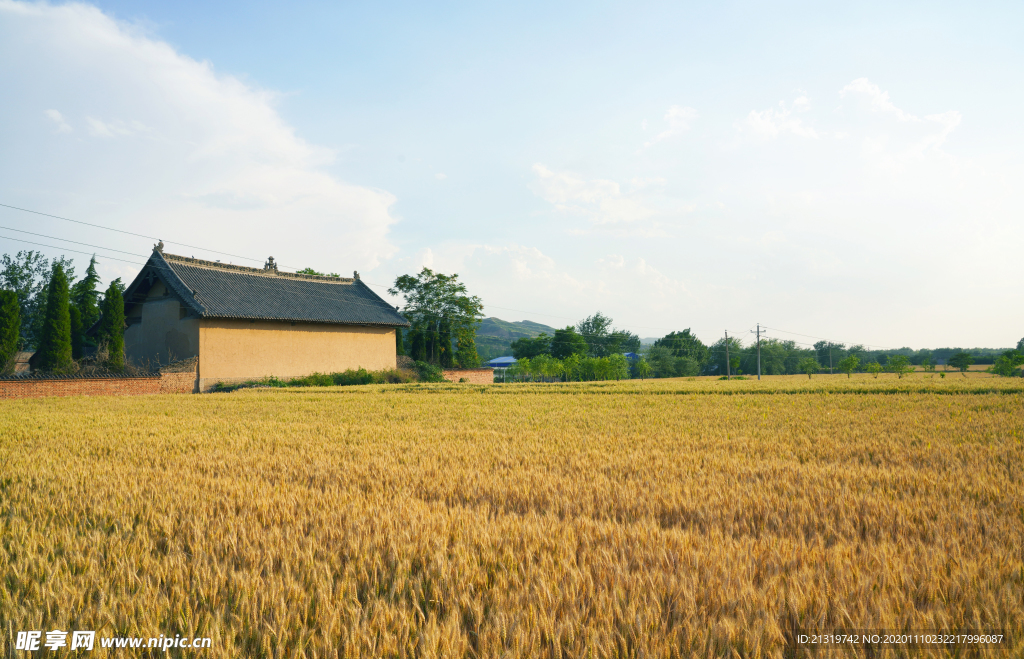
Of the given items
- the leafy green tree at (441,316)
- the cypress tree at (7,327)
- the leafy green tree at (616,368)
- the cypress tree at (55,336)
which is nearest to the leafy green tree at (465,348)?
the leafy green tree at (441,316)

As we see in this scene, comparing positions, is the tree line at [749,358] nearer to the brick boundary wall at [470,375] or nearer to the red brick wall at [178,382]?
the brick boundary wall at [470,375]

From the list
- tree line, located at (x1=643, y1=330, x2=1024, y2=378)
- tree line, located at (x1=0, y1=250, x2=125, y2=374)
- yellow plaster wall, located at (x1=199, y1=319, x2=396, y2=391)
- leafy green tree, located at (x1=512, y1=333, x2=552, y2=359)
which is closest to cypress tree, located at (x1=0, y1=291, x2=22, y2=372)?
tree line, located at (x1=0, y1=250, x2=125, y2=374)

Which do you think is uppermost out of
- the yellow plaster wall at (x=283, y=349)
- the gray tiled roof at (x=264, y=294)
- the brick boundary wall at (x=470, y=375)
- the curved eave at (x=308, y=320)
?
the gray tiled roof at (x=264, y=294)

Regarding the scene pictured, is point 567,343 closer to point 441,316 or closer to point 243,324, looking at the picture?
point 441,316

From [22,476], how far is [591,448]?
6160 millimetres

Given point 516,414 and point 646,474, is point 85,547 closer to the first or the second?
point 646,474

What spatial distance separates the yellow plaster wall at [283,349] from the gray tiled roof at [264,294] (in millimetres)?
749

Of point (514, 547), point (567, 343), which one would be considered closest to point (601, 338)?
point (567, 343)

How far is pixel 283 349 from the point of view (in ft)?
97.3

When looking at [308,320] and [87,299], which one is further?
[87,299]

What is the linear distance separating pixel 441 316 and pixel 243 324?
54.4 feet

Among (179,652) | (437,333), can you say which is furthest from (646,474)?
(437,333)

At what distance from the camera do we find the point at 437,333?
1649 inches

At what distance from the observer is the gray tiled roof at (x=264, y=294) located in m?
27.4
